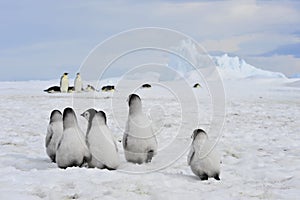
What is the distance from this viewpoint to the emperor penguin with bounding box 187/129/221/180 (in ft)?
16.8

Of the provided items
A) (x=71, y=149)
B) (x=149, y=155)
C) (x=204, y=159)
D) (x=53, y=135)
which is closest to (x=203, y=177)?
(x=204, y=159)

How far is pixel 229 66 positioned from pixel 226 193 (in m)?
56.0

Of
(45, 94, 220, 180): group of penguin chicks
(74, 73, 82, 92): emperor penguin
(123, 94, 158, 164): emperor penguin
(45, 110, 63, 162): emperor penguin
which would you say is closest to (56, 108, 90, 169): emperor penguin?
(45, 94, 220, 180): group of penguin chicks

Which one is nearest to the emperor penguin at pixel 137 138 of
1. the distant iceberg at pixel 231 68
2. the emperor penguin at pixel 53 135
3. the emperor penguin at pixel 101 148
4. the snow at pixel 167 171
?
the snow at pixel 167 171

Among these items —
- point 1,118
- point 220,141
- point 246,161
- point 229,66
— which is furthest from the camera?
point 229,66

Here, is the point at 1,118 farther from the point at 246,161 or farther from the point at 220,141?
the point at 246,161

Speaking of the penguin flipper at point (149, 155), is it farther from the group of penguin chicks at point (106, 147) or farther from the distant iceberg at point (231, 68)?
the distant iceberg at point (231, 68)

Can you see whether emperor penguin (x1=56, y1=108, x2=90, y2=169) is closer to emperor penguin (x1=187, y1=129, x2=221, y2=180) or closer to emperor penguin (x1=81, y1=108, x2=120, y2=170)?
emperor penguin (x1=81, y1=108, x2=120, y2=170)

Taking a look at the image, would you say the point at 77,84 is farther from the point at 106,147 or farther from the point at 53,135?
the point at 106,147

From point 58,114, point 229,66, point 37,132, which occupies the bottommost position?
point 37,132

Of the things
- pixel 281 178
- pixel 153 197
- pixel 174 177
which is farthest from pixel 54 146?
pixel 281 178

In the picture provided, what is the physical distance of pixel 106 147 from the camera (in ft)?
17.4

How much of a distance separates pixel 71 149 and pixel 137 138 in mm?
1004

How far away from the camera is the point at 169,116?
1181 cm
